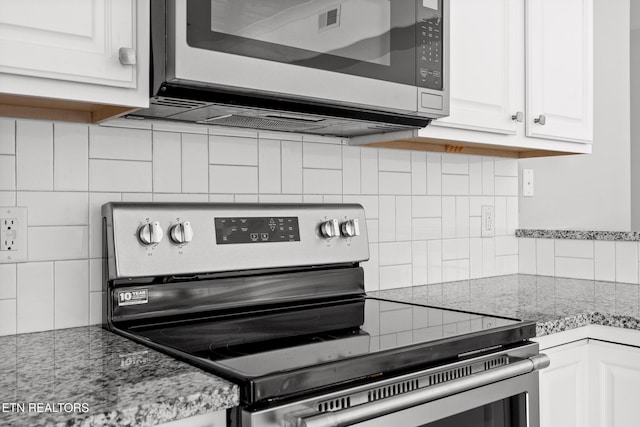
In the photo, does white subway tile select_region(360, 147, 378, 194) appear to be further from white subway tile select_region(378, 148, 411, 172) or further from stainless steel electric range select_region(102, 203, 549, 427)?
stainless steel electric range select_region(102, 203, 549, 427)

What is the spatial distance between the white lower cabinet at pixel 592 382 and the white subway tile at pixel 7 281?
48.5 inches

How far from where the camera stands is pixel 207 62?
117cm

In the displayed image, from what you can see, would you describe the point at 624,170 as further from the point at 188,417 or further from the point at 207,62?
the point at 188,417

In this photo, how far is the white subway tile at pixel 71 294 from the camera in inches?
53.2

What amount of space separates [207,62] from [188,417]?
0.66m

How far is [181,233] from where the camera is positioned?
1.39 meters

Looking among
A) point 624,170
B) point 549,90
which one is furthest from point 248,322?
point 624,170

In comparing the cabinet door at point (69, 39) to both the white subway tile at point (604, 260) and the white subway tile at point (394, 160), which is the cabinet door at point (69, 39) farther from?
the white subway tile at point (604, 260)

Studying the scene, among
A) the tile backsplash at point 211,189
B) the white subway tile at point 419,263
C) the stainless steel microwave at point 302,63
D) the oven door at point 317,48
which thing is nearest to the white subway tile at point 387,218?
the tile backsplash at point 211,189

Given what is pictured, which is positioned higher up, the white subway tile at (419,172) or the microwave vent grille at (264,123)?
the microwave vent grille at (264,123)

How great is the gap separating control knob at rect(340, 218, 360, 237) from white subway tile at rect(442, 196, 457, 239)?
0.51 m

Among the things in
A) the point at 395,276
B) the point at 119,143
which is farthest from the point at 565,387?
the point at 119,143

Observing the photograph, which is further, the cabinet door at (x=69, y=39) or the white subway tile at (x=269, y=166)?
the white subway tile at (x=269, y=166)

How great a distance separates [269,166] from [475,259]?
3.15 feet
